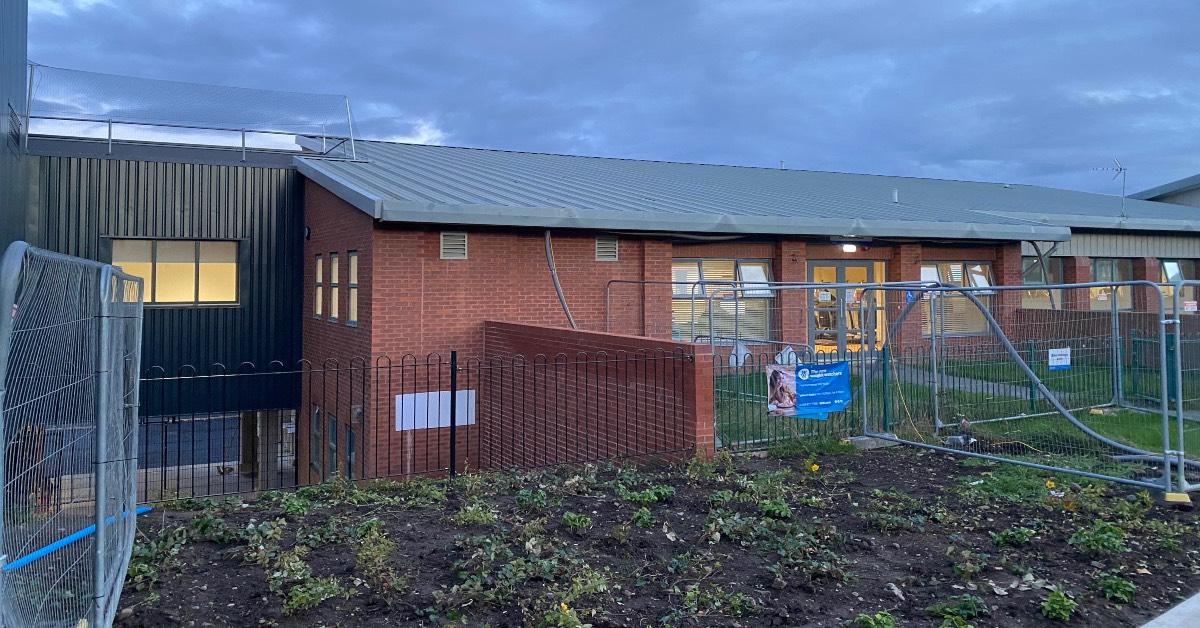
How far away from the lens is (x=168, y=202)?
15930 mm

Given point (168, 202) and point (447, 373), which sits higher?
point (168, 202)

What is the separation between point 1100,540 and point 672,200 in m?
11.3

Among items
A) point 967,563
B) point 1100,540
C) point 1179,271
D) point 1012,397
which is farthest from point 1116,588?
point 1179,271

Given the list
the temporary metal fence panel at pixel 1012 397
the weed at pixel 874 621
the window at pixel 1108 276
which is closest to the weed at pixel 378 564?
the weed at pixel 874 621

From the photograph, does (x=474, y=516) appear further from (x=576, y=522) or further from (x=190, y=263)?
(x=190, y=263)

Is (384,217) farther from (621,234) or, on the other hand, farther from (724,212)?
(724,212)

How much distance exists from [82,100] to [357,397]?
861 centimetres

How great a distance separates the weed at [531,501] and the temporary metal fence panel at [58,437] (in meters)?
3.12

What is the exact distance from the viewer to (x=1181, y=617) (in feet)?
16.9

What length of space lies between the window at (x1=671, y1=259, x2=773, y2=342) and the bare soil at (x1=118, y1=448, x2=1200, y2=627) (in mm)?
6385

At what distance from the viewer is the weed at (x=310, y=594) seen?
16.5ft

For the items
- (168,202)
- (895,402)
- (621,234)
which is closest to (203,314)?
(168,202)

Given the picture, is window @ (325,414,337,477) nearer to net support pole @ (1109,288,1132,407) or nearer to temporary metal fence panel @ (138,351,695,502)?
temporary metal fence panel @ (138,351,695,502)

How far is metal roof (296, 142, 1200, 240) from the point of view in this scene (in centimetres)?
1350
